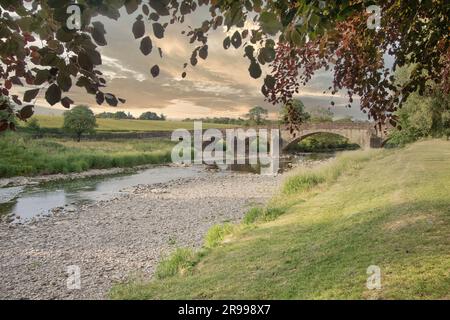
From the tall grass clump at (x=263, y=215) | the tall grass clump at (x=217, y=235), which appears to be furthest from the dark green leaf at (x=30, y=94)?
the tall grass clump at (x=263, y=215)

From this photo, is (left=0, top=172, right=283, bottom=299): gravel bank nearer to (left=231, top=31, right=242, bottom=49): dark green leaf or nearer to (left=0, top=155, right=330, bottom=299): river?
(left=0, top=155, right=330, bottom=299): river

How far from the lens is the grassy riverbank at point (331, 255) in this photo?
5.65 meters

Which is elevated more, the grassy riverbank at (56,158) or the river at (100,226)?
the grassy riverbank at (56,158)

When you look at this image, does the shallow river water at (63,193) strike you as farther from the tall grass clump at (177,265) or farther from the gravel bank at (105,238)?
the tall grass clump at (177,265)

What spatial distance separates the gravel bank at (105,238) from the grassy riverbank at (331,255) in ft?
6.38

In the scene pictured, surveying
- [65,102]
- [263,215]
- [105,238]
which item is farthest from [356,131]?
[65,102]

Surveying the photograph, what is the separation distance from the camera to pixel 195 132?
71.0 metres

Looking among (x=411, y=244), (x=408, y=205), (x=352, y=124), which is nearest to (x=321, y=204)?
(x=408, y=205)

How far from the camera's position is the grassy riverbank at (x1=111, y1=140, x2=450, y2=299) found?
5648mm

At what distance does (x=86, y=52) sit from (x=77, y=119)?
62.7 meters

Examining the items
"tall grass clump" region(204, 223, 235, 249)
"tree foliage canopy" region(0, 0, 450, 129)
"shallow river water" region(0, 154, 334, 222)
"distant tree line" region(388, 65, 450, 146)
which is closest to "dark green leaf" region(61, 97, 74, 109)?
"tree foliage canopy" region(0, 0, 450, 129)

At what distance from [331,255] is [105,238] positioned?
10.0 m
